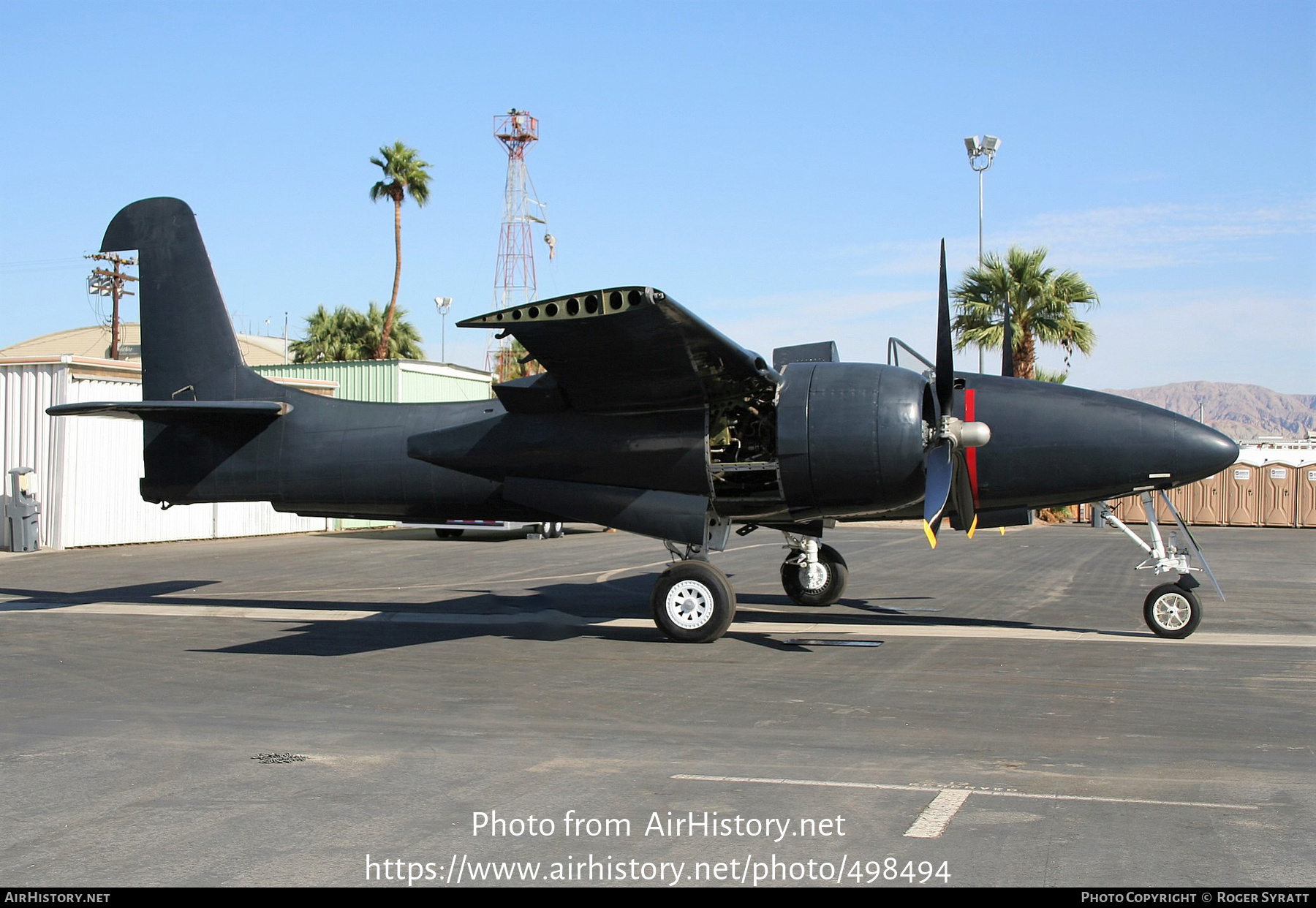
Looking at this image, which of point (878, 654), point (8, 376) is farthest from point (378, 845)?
point (8, 376)

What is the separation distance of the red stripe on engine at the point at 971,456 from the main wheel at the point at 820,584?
3.06m

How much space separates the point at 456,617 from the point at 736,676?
17.8 ft

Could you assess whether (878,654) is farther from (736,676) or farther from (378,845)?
(378,845)

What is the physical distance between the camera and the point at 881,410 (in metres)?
11.3

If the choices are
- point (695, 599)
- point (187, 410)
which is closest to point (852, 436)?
point (695, 599)

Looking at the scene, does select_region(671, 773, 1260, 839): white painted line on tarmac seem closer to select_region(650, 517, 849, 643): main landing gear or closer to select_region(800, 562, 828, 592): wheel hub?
select_region(650, 517, 849, 643): main landing gear

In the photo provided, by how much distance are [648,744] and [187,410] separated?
27.0 feet

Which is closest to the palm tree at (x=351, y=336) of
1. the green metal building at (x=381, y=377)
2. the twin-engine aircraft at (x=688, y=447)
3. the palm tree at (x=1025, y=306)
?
the green metal building at (x=381, y=377)

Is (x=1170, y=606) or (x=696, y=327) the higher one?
(x=696, y=327)

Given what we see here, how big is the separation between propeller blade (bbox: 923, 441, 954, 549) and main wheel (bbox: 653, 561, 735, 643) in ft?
7.46

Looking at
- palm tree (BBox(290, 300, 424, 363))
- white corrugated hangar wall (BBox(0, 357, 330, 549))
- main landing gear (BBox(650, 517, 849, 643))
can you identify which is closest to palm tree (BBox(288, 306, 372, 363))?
palm tree (BBox(290, 300, 424, 363))

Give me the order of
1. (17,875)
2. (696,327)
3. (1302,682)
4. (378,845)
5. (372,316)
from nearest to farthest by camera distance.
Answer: (17,875)
(378,845)
(1302,682)
(696,327)
(372,316)

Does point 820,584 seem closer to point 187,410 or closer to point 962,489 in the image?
point 962,489

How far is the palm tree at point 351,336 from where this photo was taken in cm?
5438
